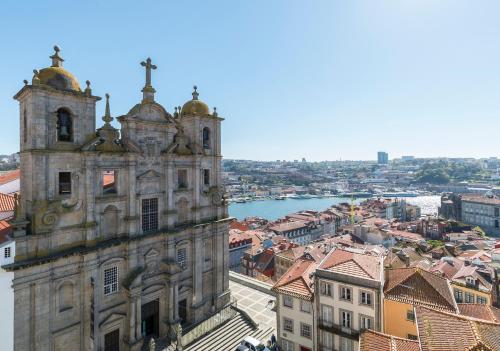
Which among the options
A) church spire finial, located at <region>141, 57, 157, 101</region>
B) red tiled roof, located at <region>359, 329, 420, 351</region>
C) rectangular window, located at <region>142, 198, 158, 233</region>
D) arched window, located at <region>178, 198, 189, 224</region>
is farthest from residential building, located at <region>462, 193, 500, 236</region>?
church spire finial, located at <region>141, 57, 157, 101</region>

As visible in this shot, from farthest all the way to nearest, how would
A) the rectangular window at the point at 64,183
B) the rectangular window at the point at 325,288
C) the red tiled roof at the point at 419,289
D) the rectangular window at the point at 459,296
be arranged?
the rectangular window at the point at 459,296 < the rectangular window at the point at 325,288 < the red tiled roof at the point at 419,289 < the rectangular window at the point at 64,183

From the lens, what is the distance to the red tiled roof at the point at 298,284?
78.2 feet

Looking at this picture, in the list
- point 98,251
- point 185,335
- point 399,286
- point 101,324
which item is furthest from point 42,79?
point 399,286

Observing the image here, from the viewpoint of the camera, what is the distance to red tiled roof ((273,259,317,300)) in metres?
23.8

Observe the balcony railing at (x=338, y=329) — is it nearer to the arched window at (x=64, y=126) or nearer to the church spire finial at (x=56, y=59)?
the arched window at (x=64, y=126)

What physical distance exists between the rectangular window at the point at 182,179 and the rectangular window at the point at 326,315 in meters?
15.0

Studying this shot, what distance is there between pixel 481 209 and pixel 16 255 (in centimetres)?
13050

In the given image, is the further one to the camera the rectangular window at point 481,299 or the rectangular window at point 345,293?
the rectangular window at point 481,299

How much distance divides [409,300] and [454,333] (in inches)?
377

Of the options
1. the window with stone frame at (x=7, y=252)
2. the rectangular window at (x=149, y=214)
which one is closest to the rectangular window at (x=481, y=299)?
the rectangular window at (x=149, y=214)

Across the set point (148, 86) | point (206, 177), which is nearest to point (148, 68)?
point (148, 86)

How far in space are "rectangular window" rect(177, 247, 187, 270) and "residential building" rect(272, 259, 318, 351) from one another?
8088 millimetres

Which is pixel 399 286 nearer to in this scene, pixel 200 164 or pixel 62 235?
pixel 200 164

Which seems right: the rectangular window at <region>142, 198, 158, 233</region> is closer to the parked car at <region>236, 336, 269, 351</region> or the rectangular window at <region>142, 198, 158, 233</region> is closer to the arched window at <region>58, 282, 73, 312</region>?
the arched window at <region>58, 282, 73, 312</region>
